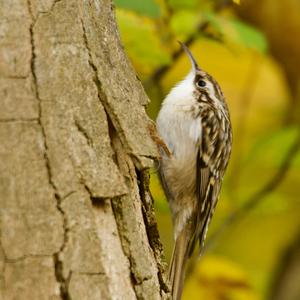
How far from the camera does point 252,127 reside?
574 cm

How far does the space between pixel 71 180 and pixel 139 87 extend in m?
0.44

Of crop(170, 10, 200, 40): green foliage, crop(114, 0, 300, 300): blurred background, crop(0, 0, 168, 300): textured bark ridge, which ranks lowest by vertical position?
crop(114, 0, 300, 300): blurred background

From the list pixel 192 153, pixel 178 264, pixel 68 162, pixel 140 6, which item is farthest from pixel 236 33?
pixel 68 162

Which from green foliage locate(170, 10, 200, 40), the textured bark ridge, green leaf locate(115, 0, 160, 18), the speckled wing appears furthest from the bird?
the textured bark ridge

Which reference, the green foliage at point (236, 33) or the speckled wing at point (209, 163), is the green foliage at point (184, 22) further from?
the speckled wing at point (209, 163)

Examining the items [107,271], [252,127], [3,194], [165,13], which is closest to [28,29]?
[3,194]

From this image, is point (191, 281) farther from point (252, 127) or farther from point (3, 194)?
point (3, 194)

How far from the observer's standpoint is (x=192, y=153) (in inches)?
152

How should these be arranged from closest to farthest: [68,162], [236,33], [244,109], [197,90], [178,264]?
[68,162] → [178,264] → [236,33] → [197,90] → [244,109]

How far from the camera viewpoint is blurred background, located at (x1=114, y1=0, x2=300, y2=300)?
3799 mm

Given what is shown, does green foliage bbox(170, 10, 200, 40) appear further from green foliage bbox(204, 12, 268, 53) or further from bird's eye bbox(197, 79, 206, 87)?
bird's eye bbox(197, 79, 206, 87)

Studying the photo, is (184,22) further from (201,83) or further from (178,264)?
(178,264)

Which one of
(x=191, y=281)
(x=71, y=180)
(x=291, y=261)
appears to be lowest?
(x=291, y=261)

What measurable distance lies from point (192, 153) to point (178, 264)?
58 cm
